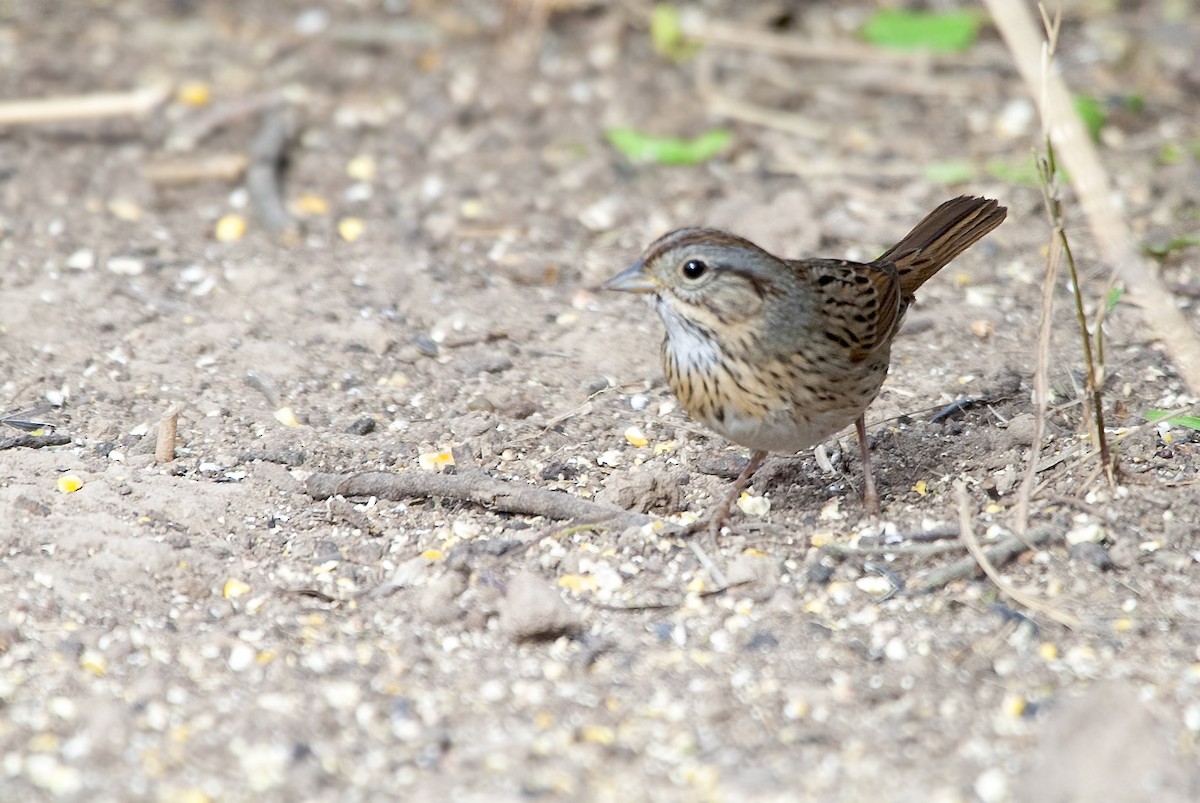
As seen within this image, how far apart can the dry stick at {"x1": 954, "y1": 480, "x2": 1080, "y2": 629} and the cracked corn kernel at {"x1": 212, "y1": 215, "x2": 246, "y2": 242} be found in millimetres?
3464

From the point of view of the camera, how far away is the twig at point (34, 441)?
15.1 feet

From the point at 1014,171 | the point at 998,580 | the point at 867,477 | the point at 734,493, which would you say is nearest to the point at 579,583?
the point at 734,493

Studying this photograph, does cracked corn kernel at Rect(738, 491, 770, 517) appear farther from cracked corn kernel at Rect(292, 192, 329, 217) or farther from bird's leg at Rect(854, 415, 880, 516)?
cracked corn kernel at Rect(292, 192, 329, 217)

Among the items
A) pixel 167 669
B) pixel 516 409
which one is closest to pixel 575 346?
pixel 516 409

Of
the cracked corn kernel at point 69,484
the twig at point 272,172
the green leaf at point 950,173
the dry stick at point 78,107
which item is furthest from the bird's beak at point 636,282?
the dry stick at point 78,107

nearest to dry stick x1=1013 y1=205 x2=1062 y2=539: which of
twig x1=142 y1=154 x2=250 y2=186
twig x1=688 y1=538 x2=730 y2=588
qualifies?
twig x1=688 y1=538 x2=730 y2=588

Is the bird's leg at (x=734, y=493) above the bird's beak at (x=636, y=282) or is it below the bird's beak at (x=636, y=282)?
below

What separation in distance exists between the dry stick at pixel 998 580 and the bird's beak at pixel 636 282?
104 centimetres

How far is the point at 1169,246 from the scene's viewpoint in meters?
5.88

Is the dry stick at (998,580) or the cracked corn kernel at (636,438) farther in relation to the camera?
the cracked corn kernel at (636,438)

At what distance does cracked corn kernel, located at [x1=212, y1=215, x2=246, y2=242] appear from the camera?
6.24m

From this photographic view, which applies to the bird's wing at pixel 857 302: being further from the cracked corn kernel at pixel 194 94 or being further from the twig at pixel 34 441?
the cracked corn kernel at pixel 194 94

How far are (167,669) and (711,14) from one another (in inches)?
211

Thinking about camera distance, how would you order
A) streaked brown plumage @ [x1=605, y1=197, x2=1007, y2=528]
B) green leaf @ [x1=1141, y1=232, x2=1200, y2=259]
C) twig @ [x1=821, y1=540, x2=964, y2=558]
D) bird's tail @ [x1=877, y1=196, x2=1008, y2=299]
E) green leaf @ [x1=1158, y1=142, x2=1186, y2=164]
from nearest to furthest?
twig @ [x1=821, y1=540, x2=964, y2=558] → streaked brown plumage @ [x1=605, y1=197, x2=1007, y2=528] → bird's tail @ [x1=877, y1=196, x2=1008, y2=299] → green leaf @ [x1=1141, y1=232, x2=1200, y2=259] → green leaf @ [x1=1158, y1=142, x2=1186, y2=164]
